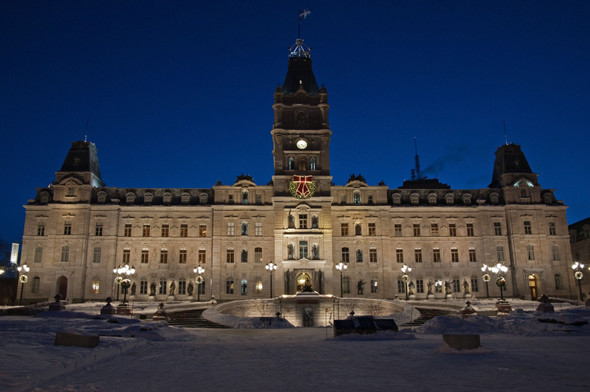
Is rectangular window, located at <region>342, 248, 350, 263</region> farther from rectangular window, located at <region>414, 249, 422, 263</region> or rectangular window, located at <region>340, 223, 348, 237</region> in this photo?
rectangular window, located at <region>414, 249, 422, 263</region>

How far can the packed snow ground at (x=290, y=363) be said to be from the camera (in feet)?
36.6

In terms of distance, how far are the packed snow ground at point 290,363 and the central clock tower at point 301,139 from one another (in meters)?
37.8

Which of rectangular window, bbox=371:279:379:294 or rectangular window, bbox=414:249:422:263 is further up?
rectangular window, bbox=414:249:422:263

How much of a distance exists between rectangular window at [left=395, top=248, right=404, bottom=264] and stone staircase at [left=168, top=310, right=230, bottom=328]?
30087 millimetres

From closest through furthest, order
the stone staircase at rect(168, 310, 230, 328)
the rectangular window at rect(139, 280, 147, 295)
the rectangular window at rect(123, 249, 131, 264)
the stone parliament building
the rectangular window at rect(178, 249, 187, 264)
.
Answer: the stone staircase at rect(168, 310, 230, 328), the stone parliament building, the rectangular window at rect(139, 280, 147, 295), the rectangular window at rect(123, 249, 131, 264), the rectangular window at rect(178, 249, 187, 264)

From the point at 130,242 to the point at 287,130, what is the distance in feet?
79.5

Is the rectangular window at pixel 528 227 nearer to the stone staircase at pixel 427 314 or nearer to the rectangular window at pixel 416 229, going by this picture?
the rectangular window at pixel 416 229

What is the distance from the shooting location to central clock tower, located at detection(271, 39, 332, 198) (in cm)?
5900

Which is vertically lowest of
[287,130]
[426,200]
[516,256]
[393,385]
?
[393,385]

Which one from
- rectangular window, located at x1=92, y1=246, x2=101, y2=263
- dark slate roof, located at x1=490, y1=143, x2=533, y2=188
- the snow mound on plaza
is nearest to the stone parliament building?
rectangular window, located at x1=92, y1=246, x2=101, y2=263

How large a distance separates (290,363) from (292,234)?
139ft

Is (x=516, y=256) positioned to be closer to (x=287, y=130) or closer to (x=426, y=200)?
(x=426, y=200)

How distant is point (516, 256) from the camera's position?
195 ft

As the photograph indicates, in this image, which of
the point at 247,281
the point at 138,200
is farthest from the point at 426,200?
the point at 138,200
